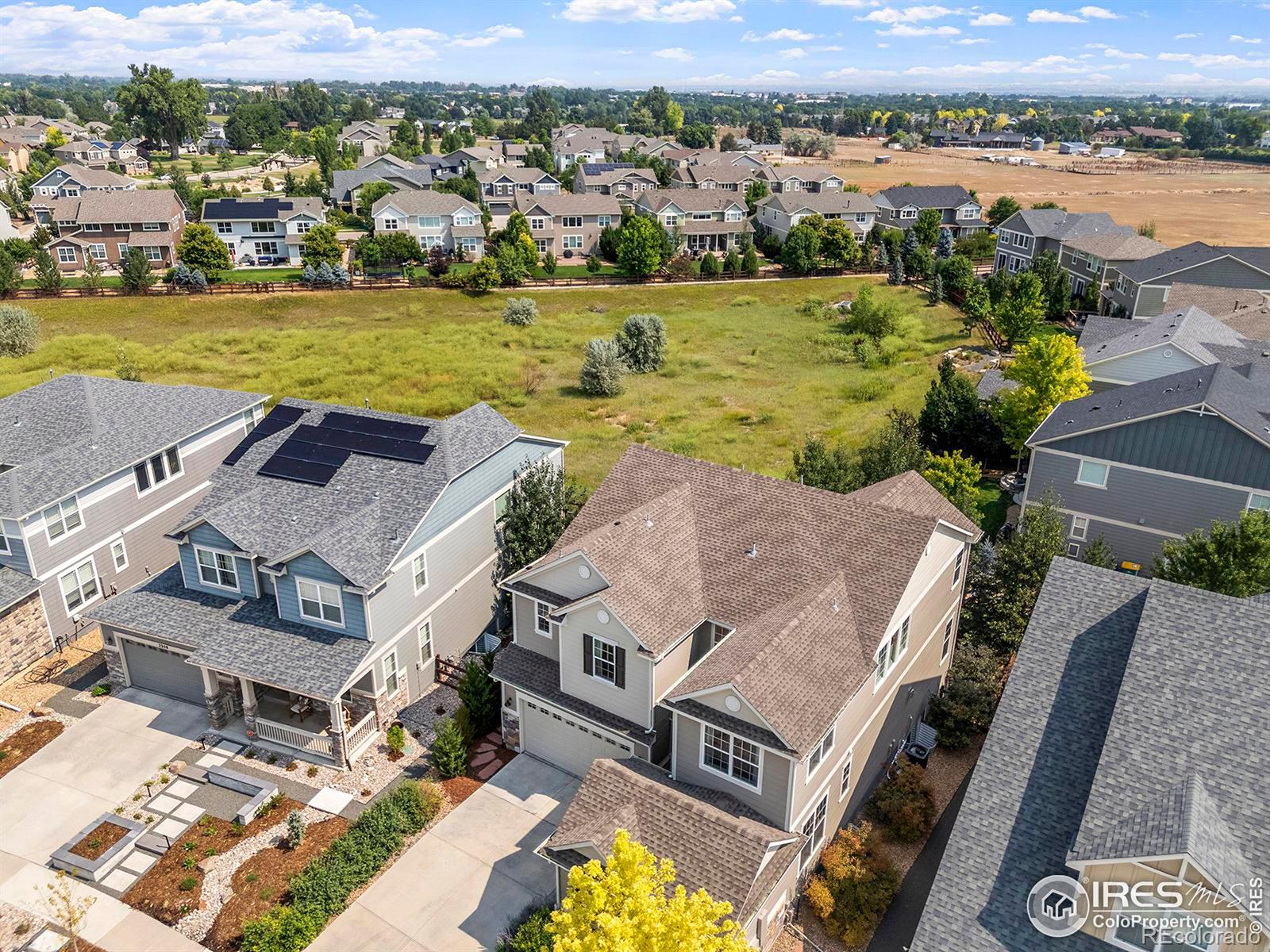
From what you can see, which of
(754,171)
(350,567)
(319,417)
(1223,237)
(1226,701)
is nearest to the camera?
(1226,701)

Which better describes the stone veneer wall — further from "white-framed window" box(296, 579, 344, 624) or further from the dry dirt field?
the dry dirt field

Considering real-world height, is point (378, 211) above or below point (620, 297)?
above

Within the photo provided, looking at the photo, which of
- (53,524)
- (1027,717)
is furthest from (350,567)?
(1027,717)

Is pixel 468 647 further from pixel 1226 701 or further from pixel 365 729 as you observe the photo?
pixel 1226 701

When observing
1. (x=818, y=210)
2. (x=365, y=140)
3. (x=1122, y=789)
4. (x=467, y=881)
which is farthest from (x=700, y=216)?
(x=365, y=140)

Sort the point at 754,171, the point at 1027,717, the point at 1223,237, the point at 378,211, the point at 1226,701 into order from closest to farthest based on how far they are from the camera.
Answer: the point at 1226,701, the point at 1027,717, the point at 378,211, the point at 1223,237, the point at 754,171

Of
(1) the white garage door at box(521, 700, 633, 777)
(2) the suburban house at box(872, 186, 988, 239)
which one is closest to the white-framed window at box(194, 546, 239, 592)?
(1) the white garage door at box(521, 700, 633, 777)
